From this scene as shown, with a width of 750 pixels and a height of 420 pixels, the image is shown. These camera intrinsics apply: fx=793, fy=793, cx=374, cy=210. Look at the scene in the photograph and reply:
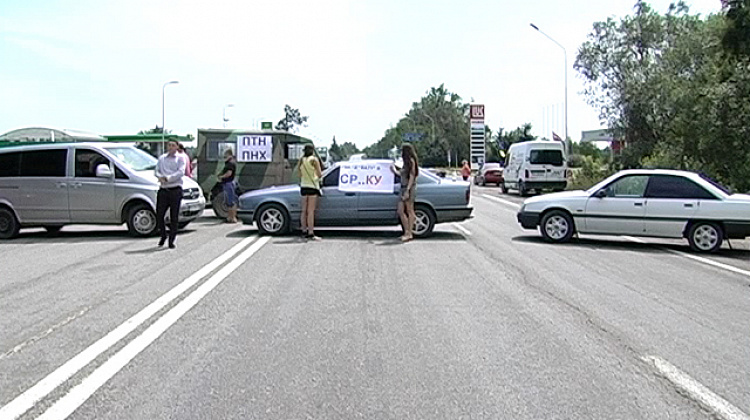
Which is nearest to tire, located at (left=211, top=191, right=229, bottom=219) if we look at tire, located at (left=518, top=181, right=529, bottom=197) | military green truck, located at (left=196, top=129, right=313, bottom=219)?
military green truck, located at (left=196, top=129, right=313, bottom=219)

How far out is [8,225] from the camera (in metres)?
15.9

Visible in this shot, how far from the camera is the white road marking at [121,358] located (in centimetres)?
512

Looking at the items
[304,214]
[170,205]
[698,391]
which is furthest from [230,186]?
[698,391]

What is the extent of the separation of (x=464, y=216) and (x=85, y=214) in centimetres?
746

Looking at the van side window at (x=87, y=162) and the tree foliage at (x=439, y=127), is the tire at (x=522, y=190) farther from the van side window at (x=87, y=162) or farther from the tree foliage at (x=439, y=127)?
the tree foliage at (x=439, y=127)

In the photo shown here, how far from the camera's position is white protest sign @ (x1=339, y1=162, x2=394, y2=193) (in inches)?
613

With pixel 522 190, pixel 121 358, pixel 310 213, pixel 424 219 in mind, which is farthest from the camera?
pixel 522 190

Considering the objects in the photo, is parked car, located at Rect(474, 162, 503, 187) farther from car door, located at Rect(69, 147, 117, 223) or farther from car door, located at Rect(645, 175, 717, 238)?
car door, located at Rect(69, 147, 117, 223)

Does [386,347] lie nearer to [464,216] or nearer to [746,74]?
[464,216]

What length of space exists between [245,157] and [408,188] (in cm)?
737

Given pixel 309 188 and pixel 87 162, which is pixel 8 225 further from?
pixel 309 188

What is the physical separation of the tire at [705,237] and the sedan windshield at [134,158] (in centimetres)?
1064

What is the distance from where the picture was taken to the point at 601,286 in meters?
9.98

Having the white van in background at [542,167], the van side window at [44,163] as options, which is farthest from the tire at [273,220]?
the white van in background at [542,167]
